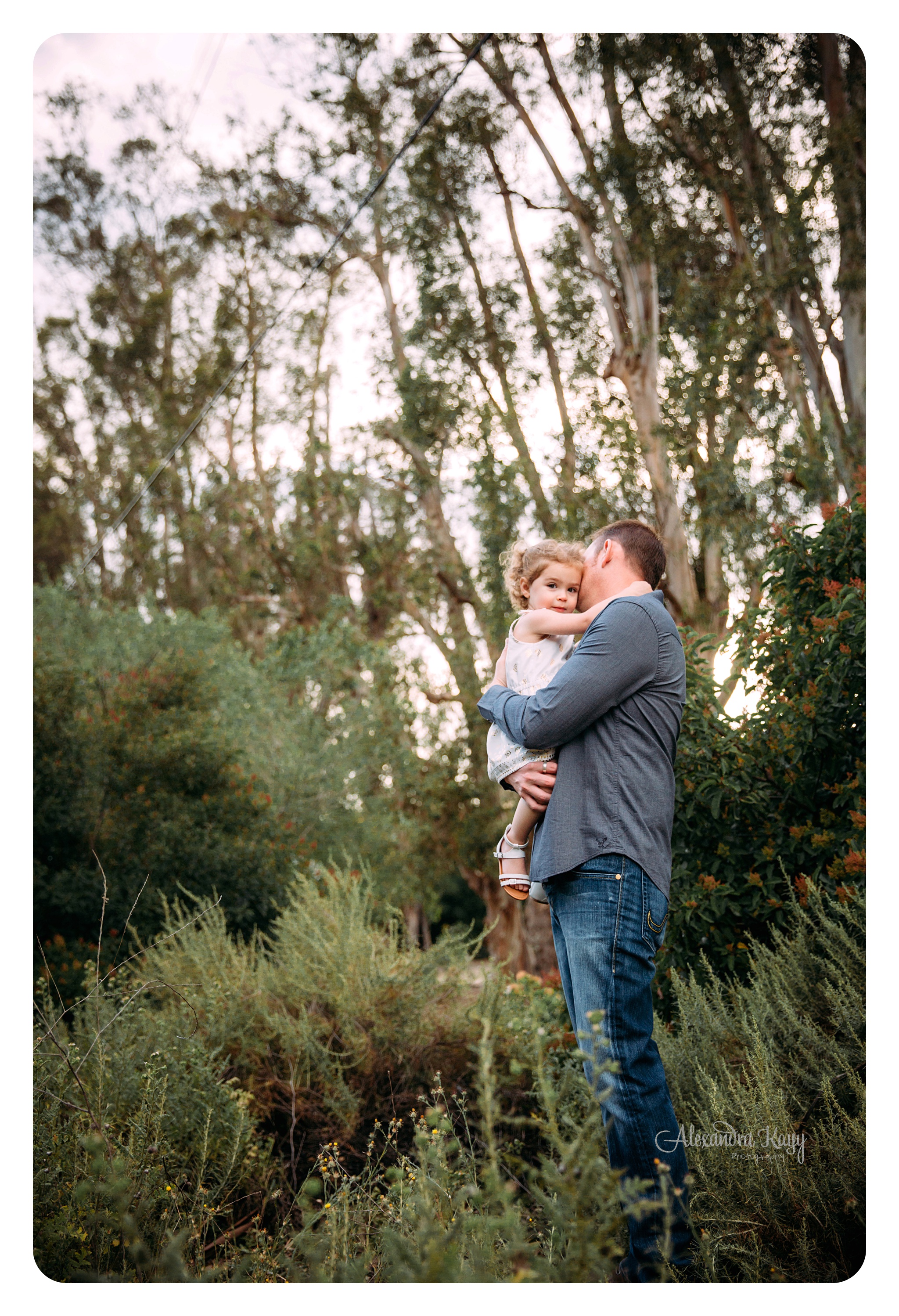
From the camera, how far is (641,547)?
6.42 ft

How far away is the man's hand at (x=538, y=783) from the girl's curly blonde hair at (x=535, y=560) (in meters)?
0.49

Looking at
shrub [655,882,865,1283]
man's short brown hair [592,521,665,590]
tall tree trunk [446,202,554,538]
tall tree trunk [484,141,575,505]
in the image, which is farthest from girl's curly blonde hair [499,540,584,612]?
tall tree trunk [446,202,554,538]

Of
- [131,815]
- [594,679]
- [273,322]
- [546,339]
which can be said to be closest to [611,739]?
[594,679]

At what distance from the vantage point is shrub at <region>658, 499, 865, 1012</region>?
2711 mm

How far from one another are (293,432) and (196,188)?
103 inches


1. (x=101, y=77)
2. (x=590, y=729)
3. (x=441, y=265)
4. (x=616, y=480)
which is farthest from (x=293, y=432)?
(x=590, y=729)

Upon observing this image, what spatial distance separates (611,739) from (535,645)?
1.16 ft

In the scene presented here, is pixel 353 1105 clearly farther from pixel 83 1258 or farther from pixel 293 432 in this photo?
pixel 293 432

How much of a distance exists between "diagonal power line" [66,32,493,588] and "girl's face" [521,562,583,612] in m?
1.73

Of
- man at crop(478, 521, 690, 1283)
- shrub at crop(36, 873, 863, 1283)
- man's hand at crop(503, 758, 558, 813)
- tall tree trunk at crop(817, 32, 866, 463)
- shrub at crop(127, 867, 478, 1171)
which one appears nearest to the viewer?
shrub at crop(36, 873, 863, 1283)

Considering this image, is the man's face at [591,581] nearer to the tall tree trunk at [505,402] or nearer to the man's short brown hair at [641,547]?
the man's short brown hair at [641,547]

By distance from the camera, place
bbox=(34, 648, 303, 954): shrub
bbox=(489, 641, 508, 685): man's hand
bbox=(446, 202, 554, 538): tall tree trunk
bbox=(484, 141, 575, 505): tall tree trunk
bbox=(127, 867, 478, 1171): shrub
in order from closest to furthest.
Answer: bbox=(489, 641, 508, 685): man's hand → bbox=(127, 867, 478, 1171): shrub → bbox=(34, 648, 303, 954): shrub → bbox=(484, 141, 575, 505): tall tree trunk → bbox=(446, 202, 554, 538): tall tree trunk

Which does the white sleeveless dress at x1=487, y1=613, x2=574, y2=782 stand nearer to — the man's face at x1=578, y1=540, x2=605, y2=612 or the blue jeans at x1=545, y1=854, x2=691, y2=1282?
the man's face at x1=578, y1=540, x2=605, y2=612

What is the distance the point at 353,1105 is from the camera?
9.04ft
